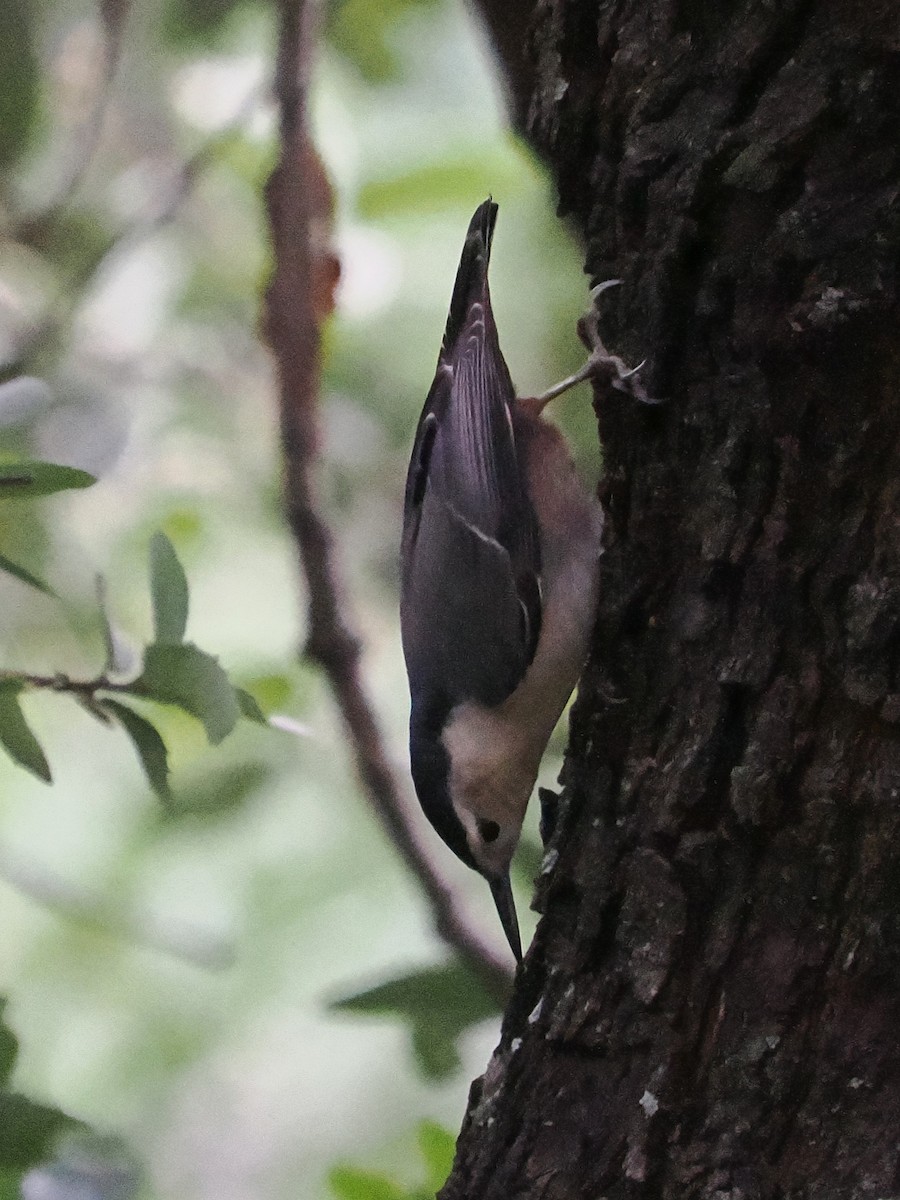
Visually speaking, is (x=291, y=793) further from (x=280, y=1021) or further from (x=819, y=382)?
(x=819, y=382)

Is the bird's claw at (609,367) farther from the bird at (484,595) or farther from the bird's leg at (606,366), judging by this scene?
the bird at (484,595)

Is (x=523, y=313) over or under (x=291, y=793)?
over

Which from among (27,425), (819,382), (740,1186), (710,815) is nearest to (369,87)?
(27,425)

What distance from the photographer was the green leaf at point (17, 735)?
1.10 meters

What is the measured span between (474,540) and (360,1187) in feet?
2.37

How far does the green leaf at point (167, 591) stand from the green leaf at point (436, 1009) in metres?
0.47

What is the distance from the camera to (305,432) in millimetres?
1773

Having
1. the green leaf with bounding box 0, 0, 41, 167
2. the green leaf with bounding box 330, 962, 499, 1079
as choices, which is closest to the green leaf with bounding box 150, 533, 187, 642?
the green leaf with bounding box 330, 962, 499, 1079

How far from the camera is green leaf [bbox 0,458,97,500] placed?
98cm

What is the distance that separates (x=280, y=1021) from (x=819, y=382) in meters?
2.05

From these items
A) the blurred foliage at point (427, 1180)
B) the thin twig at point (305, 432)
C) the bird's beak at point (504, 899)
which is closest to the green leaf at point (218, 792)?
the thin twig at point (305, 432)

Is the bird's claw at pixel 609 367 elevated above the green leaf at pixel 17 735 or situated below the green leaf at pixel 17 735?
above

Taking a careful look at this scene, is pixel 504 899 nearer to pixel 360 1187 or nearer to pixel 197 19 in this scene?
pixel 360 1187

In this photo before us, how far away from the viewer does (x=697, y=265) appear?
1.02 m
